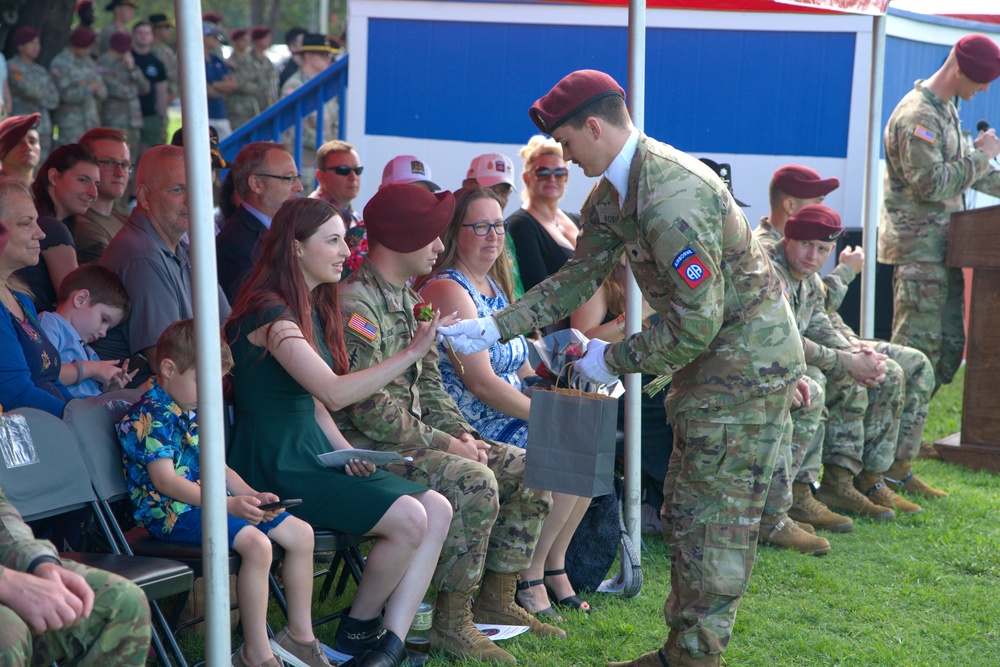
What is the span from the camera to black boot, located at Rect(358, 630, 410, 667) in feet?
10.8

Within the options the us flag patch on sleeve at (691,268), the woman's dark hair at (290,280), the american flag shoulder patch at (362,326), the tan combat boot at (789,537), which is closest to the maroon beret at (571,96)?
the us flag patch on sleeve at (691,268)

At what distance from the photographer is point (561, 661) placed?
3.62m

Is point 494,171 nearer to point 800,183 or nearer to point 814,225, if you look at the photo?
point 800,183

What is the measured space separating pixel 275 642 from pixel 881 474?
11.8 ft

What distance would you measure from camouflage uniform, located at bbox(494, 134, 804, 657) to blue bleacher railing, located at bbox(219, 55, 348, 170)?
611cm

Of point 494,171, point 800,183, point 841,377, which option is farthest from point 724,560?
point 494,171

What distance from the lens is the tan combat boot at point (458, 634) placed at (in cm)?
358

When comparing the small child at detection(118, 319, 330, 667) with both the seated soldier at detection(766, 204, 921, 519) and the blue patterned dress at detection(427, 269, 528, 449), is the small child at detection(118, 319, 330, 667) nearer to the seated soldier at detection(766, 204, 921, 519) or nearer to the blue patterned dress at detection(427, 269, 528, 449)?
the blue patterned dress at detection(427, 269, 528, 449)

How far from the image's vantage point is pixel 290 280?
345cm

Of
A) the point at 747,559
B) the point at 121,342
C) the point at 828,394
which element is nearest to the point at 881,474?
the point at 828,394

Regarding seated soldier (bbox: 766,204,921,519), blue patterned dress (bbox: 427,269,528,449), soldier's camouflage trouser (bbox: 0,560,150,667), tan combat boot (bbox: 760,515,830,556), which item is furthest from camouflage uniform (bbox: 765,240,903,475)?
soldier's camouflage trouser (bbox: 0,560,150,667)

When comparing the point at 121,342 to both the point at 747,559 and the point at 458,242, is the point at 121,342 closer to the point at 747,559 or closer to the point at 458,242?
the point at 458,242

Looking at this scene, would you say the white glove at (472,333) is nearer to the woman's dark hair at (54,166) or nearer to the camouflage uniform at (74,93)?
the woman's dark hair at (54,166)

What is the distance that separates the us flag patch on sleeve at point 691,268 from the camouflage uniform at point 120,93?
1066 cm
